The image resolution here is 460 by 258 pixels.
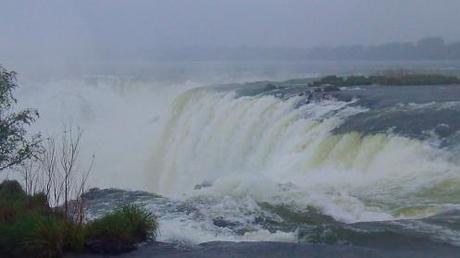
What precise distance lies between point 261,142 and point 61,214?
12.3 metres

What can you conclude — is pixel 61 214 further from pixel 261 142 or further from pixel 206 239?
pixel 261 142

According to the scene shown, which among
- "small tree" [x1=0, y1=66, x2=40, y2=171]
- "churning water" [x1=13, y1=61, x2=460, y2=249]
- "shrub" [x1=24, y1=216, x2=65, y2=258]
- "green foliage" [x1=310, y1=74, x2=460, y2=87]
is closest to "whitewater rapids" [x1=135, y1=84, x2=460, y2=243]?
"churning water" [x1=13, y1=61, x2=460, y2=249]

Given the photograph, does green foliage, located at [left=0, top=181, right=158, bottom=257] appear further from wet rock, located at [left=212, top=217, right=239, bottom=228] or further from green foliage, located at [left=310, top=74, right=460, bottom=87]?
green foliage, located at [left=310, top=74, right=460, bottom=87]

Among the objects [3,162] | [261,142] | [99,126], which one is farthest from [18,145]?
[99,126]

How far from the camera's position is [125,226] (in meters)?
9.64

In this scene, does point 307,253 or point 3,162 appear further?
point 3,162

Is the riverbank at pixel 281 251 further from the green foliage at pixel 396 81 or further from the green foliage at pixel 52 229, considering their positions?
the green foliage at pixel 396 81

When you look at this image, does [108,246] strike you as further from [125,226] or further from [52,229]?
[52,229]

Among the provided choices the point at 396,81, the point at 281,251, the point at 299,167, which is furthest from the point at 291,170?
the point at 396,81

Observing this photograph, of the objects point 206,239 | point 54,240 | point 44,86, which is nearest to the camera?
point 54,240

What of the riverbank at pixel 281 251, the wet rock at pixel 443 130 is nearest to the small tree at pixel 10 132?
the riverbank at pixel 281 251

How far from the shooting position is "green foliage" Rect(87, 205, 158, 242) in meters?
9.50

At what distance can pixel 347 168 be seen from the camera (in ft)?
52.9

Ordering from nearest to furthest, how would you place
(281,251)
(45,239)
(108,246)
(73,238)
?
(45,239) → (73,238) → (108,246) → (281,251)
